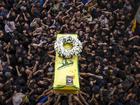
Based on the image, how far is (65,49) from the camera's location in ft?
33.2

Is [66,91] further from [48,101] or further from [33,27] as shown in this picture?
[33,27]

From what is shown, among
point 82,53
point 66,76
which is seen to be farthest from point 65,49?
point 82,53

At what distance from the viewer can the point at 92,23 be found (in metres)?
12.1

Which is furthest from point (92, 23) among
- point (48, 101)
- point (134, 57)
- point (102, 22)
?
point (48, 101)

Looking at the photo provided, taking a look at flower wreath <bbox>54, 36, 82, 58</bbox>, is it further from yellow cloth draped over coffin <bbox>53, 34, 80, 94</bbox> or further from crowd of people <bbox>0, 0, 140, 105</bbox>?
crowd of people <bbox>0, 0, 140, 105</bbox>

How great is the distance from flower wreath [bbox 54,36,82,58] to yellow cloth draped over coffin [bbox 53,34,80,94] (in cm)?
15

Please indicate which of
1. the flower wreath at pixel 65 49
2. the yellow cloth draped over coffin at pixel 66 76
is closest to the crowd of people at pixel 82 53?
the yellow cloth draped over coffin at pixel 66 76

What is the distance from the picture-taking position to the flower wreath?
32.8ft

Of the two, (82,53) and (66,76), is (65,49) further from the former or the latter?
(82,53)

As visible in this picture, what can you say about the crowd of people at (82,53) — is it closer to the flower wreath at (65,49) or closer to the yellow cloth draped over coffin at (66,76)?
the yellow cloth draped over coffin at (66,76)

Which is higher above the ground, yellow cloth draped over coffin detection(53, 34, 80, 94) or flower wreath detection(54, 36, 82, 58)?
flower wreath detection(54, 36, 82, 58)

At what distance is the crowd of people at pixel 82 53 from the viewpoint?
33.0 ft

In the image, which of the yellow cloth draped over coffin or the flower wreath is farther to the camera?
the flower wreath

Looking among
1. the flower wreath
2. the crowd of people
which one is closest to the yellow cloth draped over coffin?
the flower wreath
